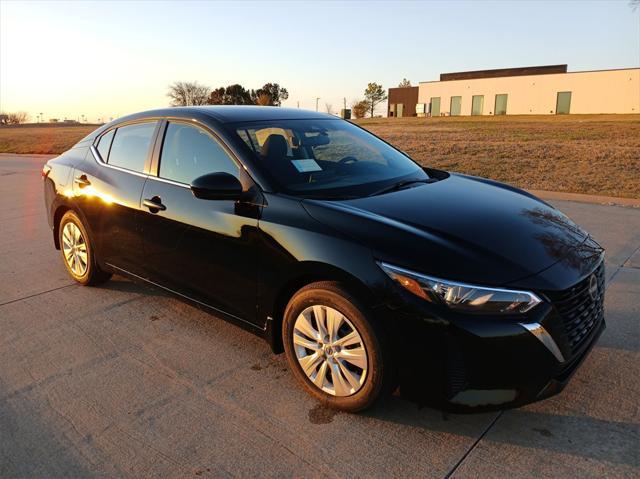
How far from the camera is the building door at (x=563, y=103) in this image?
197ft

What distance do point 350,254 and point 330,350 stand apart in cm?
56

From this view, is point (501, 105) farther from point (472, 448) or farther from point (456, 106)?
point (472, 448)

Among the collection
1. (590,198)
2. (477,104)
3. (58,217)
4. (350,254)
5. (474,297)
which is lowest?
(590,198)

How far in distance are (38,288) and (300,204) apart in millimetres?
3158

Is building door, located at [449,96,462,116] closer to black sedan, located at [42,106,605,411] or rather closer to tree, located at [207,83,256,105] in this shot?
tree, located at [207,83,256,105]

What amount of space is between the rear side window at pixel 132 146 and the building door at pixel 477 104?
2655 inches

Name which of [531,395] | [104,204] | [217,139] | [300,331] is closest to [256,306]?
[300,331]

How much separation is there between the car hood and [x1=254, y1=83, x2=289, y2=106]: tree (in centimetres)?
7872

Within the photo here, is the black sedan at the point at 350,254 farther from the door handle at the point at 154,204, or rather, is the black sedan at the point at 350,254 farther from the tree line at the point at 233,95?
the tree line at the point at 233,95

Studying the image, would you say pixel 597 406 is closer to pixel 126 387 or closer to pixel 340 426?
pixel 340 426

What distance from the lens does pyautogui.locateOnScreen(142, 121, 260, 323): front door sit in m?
3.26

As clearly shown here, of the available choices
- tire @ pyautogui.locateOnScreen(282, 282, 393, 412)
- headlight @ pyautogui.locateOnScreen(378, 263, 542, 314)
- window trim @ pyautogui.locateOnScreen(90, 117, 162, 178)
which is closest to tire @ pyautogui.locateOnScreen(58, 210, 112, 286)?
window trim @ pyautogui.locateOnScreen(90, 117, 162, 178)

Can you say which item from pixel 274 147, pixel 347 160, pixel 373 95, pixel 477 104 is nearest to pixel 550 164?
pixel 347 160

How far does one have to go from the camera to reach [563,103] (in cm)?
6066
